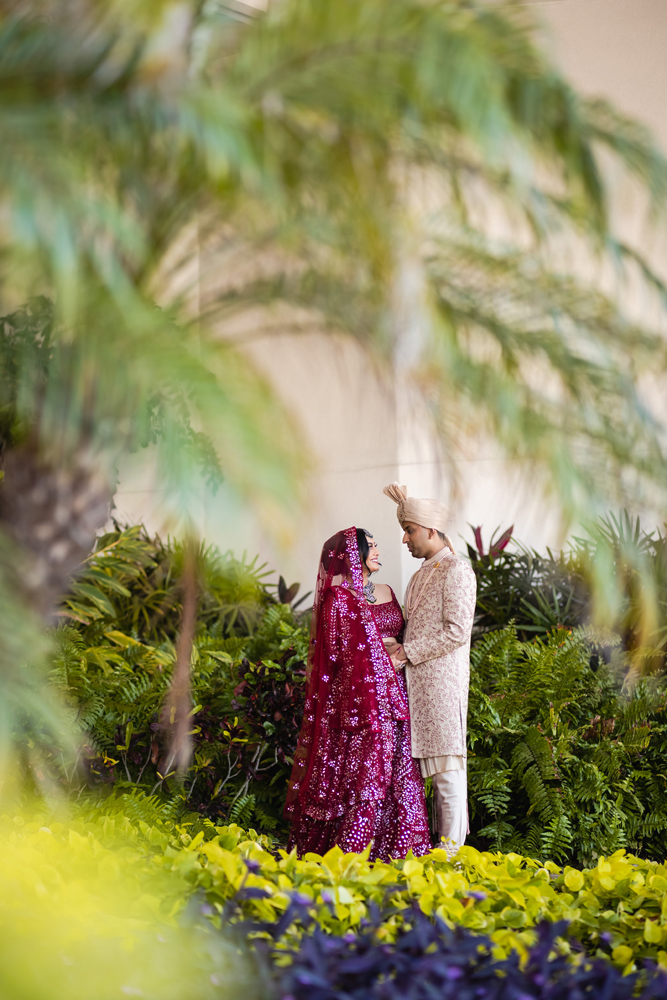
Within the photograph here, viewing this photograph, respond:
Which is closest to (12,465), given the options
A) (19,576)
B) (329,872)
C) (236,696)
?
(19,576)

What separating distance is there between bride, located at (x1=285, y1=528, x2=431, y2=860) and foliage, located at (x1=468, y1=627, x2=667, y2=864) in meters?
0.70

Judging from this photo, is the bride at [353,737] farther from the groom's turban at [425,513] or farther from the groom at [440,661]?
the groom's turban at [425,513]

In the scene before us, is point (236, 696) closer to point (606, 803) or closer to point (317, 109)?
point (606, 803)

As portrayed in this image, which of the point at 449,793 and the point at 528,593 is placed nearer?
the point at 449,793

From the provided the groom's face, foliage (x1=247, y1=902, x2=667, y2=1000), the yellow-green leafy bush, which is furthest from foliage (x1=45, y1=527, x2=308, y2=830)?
foliage (x1=247, y1=902, x2=667, y2=1000)

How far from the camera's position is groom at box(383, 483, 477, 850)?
411 cm

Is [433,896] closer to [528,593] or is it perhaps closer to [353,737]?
[353,737]

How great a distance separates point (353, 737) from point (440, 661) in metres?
0.49

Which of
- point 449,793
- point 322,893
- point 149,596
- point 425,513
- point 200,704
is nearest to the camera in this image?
point 322,893

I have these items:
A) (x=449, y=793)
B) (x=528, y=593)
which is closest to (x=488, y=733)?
(x=449, y=793)

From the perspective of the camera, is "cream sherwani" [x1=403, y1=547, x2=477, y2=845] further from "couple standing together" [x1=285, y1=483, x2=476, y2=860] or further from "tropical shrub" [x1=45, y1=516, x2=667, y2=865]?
"tropical shrub" [x1=45, y1=516, x2=667, y2=865]

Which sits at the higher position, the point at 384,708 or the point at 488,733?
the point at 384,708

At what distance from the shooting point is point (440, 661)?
13.7ft

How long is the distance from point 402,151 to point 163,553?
4.81 m
